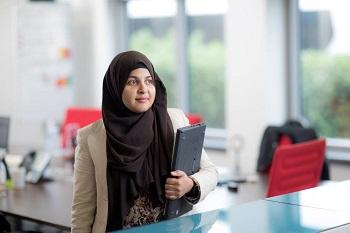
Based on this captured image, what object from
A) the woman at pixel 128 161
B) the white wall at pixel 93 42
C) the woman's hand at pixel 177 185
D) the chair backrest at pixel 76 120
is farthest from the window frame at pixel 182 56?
the woman's hand at pixel 177 185

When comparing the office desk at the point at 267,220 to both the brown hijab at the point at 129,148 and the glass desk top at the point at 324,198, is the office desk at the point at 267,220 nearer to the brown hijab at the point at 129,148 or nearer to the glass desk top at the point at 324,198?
the glass desk top at the point at 324,198

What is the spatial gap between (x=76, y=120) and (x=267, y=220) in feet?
13.2

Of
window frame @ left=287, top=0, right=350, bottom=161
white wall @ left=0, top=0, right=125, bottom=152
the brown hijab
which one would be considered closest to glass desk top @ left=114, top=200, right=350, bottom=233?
the brown hijab

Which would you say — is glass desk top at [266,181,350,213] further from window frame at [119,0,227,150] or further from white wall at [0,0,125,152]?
white wall at [0,0,125,152]

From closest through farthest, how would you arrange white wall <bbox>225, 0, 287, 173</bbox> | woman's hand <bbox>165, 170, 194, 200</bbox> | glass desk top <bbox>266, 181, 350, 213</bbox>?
glass desk top <bbox>266, 181, 350, 213</bbox> < woman's hand <bbox>165, 170, 194, 200</bbox> < white wall <bbox>225, 0, 287, 173</bbox>

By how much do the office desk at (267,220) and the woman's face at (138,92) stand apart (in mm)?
486

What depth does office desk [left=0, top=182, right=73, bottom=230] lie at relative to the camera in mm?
2889

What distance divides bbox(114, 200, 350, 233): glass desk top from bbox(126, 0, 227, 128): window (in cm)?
417

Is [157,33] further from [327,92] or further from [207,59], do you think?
[327,92]

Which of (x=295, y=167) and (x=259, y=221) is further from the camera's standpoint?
(x=295, y=167)

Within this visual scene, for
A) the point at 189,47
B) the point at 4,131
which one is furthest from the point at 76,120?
the point at 4,131

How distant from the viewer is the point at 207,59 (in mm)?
6176

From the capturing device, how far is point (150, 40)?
22.0 feet

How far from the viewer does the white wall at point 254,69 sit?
5223 millimetres
